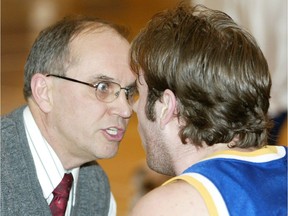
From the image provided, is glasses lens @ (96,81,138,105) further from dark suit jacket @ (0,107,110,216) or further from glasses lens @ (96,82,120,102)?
dark suit jacket @ (0,107,110,216)

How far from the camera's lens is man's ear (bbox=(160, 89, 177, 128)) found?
2.38m

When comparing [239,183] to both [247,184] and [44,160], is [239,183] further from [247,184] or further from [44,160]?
[44,160]

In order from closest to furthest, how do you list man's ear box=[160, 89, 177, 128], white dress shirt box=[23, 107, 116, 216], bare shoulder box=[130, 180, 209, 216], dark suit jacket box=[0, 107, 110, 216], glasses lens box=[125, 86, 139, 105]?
bare shoulder box=[130, 180, 209, 216] < man's ear box=[160, 89, 177, 128] < dark suit jacket box=[0, 107, 110, 216] < white dress shirt box=[23, 107, 116, 216] < glasses lens box=[125, 86, 139, 105]

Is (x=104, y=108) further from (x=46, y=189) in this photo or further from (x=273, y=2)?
(x=273, y=2)

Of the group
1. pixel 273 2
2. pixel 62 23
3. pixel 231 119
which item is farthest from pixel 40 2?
pixel 231 119

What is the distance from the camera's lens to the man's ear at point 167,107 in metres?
2.38

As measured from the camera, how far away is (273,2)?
4.76 meters

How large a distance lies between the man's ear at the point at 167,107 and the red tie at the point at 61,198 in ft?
2.55

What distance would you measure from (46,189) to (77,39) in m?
0.65

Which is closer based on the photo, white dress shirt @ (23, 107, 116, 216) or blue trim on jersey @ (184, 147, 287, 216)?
blue trim on jersey @ (184, 147, 287, 216)

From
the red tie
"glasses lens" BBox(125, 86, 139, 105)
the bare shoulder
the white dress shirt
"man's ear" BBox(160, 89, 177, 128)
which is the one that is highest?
"man's ear" BBox(160, 89, 177, 128)

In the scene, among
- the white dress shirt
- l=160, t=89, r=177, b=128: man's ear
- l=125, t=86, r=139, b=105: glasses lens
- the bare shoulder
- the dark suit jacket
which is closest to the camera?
the bare shoulder

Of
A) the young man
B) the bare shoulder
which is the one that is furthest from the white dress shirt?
the bare shoulder

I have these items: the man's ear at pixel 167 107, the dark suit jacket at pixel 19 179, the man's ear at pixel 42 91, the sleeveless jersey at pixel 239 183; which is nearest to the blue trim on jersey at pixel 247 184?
the sleeveless jersey at pixel 239 183
